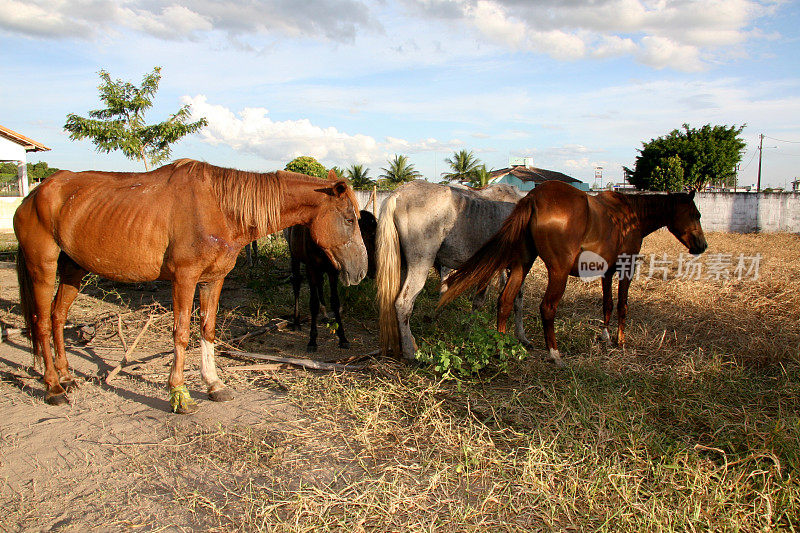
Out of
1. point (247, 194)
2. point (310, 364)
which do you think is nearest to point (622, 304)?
point (310, 364)

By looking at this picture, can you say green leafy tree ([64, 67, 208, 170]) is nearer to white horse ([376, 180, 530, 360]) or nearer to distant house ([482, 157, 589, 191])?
white horse ([376, 180, 530, 360])

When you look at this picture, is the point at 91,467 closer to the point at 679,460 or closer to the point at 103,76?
the point at 679,460

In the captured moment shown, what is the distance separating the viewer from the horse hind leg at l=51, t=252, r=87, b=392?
3.89 m

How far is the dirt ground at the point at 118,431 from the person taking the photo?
2.31 metres

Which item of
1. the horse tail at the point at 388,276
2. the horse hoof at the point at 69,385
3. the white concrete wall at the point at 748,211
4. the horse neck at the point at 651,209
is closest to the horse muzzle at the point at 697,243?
the horse neck at the point at 651,209

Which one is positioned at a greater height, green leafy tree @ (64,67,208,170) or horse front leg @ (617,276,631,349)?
green leafy tree @ (64,67,208,170)

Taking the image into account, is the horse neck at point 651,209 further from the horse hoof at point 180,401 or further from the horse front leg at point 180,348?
the horse hoof at point 180,401

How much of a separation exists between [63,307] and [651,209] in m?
5.82

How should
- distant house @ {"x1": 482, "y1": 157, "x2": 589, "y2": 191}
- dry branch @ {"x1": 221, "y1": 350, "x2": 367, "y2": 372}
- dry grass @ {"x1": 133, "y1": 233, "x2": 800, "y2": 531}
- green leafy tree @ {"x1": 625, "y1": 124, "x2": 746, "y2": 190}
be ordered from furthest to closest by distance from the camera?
distant house @ {"x1": 482, "y1": 157, "x2": 589, "y2": 191} → green leafy tree @ {"x1": 625, "y1": 124, "x2": 746, "y2": 190} → dry branch @ {"x1": 221, "y1": 350, "x2": 367, "y2": 372} → dry grass @ {"x1": 133, "y1": 233, "x2": 800, "y2": 531}

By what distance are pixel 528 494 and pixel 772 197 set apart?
21628mm

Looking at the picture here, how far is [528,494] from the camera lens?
7.77 feet

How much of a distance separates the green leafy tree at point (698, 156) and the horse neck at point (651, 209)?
97.3 feet

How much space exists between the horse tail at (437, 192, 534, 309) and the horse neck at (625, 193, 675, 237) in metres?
1.56

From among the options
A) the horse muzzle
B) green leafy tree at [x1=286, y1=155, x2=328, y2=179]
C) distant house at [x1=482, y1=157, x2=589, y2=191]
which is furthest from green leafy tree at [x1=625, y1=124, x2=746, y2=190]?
the horse muzzle
